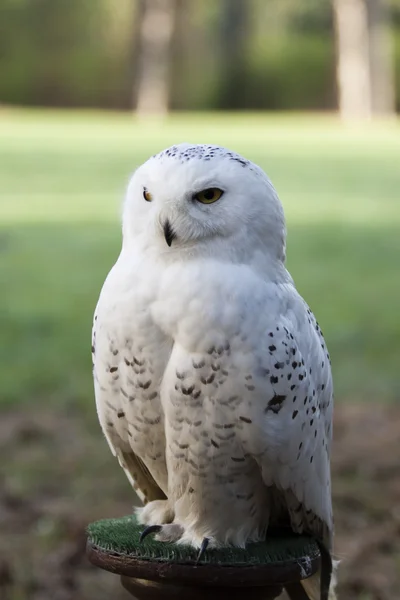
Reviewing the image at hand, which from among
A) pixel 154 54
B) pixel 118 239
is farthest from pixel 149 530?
pixel 154 54

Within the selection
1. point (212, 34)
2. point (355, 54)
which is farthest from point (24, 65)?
point (355, 54)

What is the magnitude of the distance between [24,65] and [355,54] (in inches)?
226

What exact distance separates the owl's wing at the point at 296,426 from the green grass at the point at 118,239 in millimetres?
2348

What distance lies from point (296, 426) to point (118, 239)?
4324mm

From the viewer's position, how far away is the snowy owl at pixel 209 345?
5.25ft

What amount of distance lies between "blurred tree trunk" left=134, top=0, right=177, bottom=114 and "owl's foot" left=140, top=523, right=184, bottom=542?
10.7 m

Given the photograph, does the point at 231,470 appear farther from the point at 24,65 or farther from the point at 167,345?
the point at 24,65

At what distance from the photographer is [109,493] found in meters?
3.55

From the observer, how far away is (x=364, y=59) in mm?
12008

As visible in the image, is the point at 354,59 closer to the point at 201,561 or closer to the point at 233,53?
the point at 233,53

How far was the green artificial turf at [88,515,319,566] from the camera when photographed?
5.56ft

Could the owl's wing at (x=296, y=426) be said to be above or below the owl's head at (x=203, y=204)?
below

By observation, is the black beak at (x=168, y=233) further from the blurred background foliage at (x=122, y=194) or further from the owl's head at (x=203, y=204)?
the blurred background foliage at (x=122, y=194)

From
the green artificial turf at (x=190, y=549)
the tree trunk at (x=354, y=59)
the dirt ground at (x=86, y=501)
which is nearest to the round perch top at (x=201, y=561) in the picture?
the green artificial turf at (x=190, y=549)
